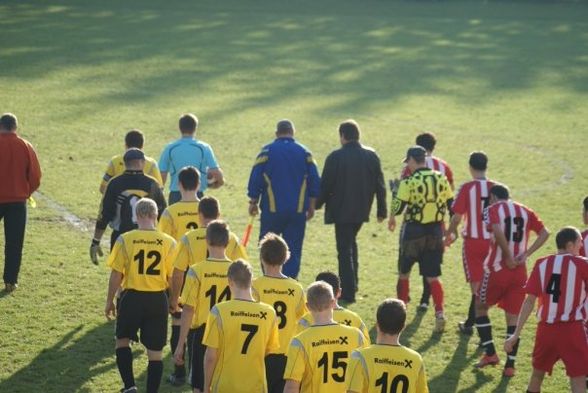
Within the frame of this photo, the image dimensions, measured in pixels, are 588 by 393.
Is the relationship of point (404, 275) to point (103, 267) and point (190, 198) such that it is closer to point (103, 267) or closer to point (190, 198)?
point (190, 198)

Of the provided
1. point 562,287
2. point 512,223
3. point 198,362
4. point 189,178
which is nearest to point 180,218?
point 189,178

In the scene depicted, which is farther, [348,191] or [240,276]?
[348,191]

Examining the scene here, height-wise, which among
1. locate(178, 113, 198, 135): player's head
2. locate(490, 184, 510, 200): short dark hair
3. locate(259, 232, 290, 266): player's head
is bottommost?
locate(490, 184, 510, 200): short dark hair

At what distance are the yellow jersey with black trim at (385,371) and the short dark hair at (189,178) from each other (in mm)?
3788

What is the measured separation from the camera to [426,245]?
40.7ft

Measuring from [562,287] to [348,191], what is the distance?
13.8ft

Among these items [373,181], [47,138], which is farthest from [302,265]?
[47,138]

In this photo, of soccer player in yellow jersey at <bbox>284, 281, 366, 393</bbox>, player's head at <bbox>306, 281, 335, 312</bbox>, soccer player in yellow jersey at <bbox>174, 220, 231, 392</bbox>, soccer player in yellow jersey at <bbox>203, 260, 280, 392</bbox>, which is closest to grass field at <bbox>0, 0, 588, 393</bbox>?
soccer player in yellow jersey at <bbox>174, 220, 231, 392</bbox>

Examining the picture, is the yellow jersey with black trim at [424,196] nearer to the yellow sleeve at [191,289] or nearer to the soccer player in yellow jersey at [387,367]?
the yellow sleeve at [191,289]

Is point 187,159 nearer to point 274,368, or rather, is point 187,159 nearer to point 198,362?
point 198,362

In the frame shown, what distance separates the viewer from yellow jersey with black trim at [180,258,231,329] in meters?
8.95

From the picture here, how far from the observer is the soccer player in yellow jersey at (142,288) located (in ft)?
31.4

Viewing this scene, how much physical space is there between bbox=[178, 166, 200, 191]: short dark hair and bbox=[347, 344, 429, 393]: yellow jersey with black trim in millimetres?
3788

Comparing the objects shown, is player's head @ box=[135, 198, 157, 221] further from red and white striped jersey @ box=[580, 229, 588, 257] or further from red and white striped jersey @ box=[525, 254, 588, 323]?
red and white striped jersey @ box=[580, 229, 588, 257]
